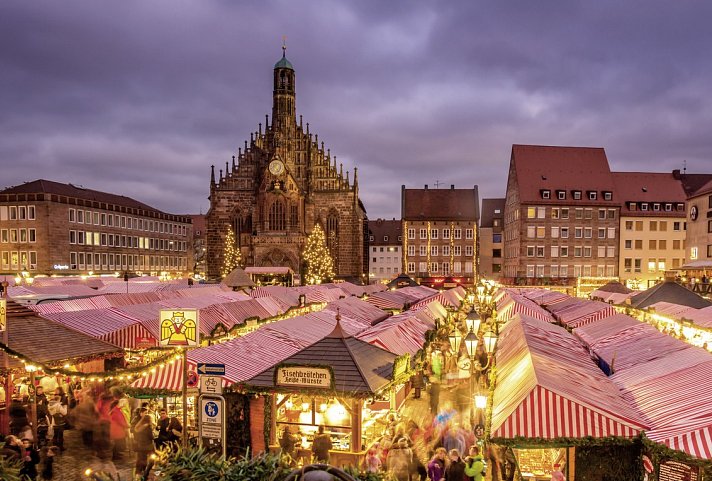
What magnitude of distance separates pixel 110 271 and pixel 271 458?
235ft

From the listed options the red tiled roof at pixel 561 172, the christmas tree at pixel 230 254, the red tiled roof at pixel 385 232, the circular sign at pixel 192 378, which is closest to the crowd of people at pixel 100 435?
the circular sign at pixel 192 378

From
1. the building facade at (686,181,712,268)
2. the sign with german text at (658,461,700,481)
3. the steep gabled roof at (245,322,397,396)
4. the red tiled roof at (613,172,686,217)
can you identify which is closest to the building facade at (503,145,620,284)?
the red tiled roof at (613,172,686,217)

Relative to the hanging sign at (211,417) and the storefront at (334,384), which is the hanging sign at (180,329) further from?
the storefront at (334,384)

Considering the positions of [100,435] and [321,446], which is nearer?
[321,446]

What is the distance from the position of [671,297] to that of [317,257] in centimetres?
4401

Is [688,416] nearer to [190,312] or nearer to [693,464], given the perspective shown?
[693,464]

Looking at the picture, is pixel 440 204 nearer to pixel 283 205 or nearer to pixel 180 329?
pixel 283 205

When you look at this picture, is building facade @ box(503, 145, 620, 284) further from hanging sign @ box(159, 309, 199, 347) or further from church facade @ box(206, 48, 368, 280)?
hanging sign @ box(159, 309, 199, 347)

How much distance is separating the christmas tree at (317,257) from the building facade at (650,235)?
32276mm

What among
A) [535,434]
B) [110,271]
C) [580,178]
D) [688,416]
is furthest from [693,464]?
[110,271]

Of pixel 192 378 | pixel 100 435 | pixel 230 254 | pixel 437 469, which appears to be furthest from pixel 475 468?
pixel 230 254

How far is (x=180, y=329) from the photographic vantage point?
903 centimetres

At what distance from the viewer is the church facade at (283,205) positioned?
2431 inches

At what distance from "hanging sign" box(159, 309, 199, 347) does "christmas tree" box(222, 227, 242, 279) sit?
54294 mm
